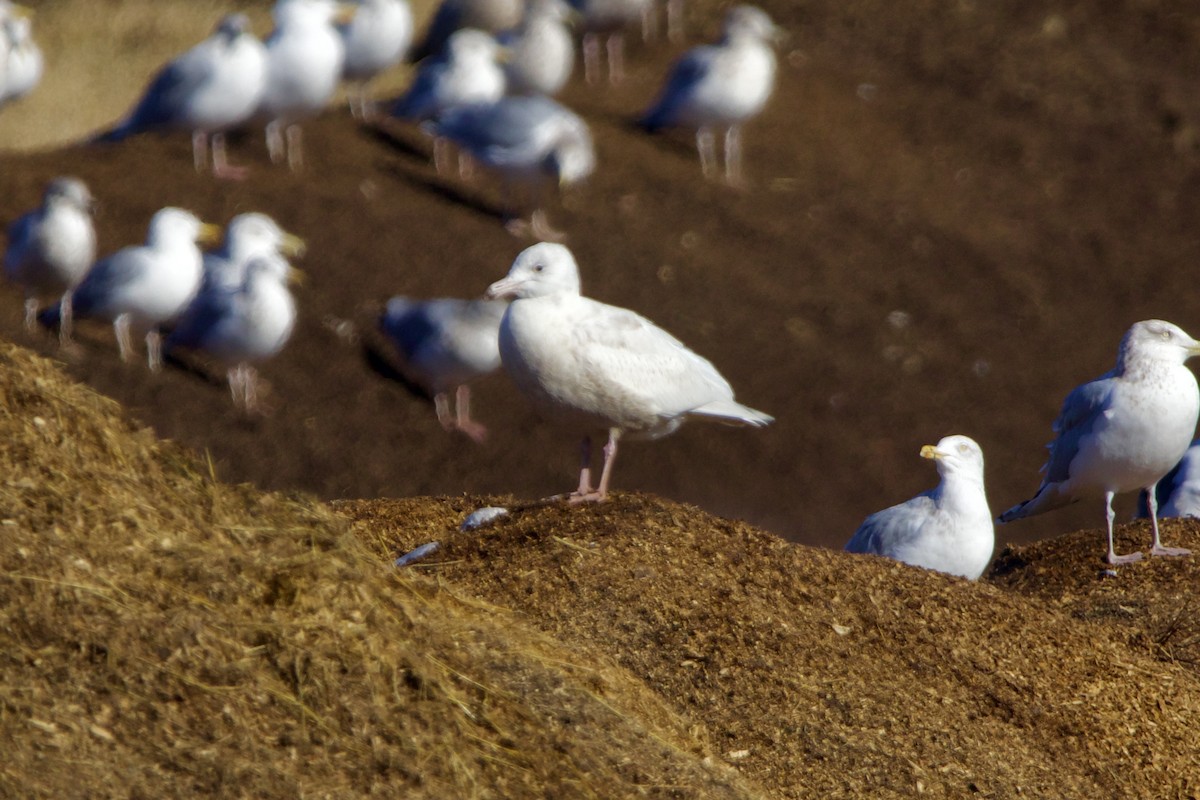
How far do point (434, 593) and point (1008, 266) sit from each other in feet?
40.7

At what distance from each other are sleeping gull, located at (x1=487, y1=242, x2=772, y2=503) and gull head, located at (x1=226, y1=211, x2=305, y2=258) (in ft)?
22.7

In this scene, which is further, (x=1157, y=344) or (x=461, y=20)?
(x=461, y=20)

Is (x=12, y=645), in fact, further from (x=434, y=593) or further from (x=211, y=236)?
(x=211, y=236)

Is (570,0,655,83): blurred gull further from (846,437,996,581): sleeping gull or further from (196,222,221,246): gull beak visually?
(846,437,996,581): sleeping gull

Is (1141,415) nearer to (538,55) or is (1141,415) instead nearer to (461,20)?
(538,55)

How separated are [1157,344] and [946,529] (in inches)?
58.5

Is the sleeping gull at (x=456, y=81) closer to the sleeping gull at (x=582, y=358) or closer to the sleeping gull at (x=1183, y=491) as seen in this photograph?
the sleeping gull at (x=1183, y=491)

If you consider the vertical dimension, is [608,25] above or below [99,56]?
above

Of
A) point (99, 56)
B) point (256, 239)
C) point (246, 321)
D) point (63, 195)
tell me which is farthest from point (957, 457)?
point (99, 56)

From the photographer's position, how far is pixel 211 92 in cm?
1573

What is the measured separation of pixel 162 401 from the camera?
13.1 m

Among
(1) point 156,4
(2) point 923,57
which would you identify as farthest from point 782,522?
(1) point 156,4

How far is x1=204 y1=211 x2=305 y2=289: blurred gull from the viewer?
13.5 meters

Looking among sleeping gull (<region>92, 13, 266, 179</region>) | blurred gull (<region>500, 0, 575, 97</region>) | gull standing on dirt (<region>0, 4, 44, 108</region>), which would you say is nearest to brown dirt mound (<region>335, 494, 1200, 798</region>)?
sleeping gull (<region>92, 13, 266, 179</region>)
